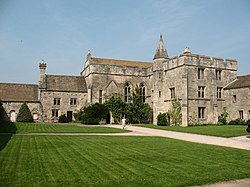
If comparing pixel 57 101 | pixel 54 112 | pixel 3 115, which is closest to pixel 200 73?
pixel 57 101

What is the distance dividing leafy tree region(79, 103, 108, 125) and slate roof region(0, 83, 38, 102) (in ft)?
30.5

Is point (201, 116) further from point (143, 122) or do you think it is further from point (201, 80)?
point (143, 122)

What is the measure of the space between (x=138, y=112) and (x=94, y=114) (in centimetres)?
711

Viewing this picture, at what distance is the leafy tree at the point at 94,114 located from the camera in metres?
37.1

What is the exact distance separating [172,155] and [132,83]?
3245 cm

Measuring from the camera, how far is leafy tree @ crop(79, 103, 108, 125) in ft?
122

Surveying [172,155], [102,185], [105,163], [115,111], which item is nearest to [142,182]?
[102,185]

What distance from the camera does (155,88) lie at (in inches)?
1558

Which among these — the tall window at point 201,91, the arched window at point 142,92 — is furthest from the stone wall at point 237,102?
the arched window at point 142,92

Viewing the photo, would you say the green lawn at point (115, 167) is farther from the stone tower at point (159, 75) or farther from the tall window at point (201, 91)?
the stone tower at point (159, 75)

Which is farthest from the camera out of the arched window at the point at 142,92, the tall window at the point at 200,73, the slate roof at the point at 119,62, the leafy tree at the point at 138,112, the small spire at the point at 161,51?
the slate roof at the point at 119,62

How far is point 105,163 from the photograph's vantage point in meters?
9.50

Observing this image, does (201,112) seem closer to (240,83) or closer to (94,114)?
(240,83)

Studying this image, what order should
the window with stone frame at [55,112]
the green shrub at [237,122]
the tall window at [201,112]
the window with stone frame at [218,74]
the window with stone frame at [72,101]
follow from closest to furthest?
the green shrub at [237,122] → the tall window at [201,112] → the window with stone frame at [218,74] → the window with stone frame at [55,112] → the window with stone frame at [72,101]
